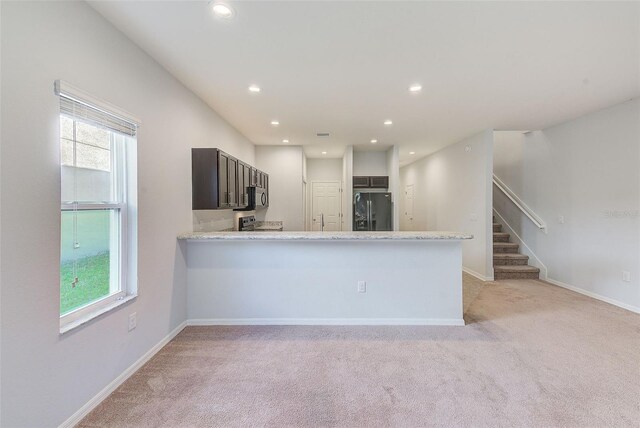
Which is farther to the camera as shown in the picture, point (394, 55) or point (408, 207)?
point (408, 207)

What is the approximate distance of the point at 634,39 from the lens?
210 cm

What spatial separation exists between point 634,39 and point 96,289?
14.6 ft

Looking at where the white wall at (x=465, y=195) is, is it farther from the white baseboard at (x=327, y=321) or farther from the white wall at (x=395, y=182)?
the white baseboard at (x=327, y=321)

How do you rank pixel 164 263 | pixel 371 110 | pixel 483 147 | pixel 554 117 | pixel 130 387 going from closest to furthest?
pixel 130 387
pixel 164 263
pixel 371 110
pixel 554 117
pixel 483 147

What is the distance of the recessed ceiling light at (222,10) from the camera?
1.71 metres

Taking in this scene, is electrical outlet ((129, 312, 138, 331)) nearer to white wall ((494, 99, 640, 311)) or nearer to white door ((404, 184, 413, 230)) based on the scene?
white wall ((494, 99, 640, 311))

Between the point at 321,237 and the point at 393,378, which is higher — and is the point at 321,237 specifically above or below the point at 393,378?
above

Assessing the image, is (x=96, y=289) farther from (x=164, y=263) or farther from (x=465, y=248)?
(x=465, y=248)

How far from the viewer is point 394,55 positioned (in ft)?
7.51

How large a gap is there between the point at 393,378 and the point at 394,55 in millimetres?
2604

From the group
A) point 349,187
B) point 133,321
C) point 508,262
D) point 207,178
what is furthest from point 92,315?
point 508,262

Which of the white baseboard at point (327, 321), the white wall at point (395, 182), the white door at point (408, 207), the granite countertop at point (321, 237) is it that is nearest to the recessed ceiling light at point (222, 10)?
the granite countertop at point (321, 237)

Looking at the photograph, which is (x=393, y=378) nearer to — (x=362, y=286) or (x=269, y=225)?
(x=362, y=286)

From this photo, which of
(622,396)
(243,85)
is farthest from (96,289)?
(622,396)
